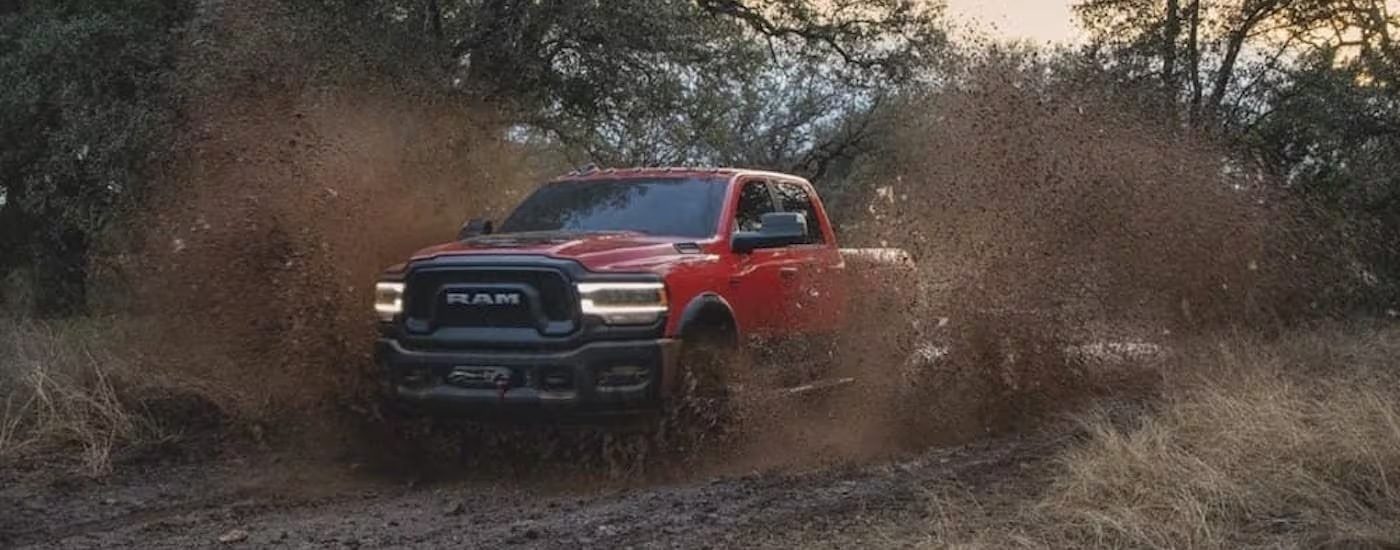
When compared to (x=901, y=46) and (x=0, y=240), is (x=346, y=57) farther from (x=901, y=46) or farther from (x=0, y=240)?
(x=901, y=46)

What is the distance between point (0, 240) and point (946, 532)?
14782mm

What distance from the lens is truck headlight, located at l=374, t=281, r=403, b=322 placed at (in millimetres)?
7469

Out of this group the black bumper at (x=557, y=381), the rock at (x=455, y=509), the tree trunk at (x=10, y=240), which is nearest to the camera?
the rock at (x=455, y=509)

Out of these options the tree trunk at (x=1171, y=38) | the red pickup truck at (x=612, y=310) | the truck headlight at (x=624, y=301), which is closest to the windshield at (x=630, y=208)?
the red pickup truck at (x=612, y=310)

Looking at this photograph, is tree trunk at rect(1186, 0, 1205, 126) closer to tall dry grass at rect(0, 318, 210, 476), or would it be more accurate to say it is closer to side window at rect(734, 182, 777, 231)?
side window at rect(734, 182, 777, 231)

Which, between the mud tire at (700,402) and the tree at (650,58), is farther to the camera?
the tree at (650,58)

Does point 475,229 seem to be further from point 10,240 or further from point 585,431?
point 10,240

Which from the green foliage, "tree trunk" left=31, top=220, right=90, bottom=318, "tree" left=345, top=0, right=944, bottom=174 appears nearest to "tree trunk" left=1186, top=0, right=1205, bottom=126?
the green foliage

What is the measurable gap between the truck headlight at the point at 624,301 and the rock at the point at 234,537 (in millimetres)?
2015

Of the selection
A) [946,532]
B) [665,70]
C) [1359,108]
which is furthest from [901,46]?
[946,532]

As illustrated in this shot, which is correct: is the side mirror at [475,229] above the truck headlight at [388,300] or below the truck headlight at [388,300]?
above

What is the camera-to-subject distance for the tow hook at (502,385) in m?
6.96

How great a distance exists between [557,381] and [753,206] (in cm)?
240

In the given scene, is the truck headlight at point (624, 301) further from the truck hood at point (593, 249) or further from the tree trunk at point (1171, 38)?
the tree trunk at point (1171, 38)
